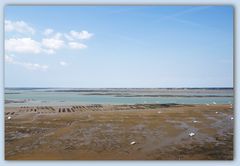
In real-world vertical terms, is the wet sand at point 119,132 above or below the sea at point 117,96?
below

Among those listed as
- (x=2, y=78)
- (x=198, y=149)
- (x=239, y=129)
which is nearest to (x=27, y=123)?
(x=2, y=78)

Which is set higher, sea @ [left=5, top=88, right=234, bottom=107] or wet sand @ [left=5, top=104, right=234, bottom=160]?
sea @ [left=5, top=88, right=234, bottom=107]

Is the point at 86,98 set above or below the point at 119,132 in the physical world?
above

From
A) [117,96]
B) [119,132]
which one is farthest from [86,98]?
[119,132]

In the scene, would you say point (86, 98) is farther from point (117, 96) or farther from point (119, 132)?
point (119, 132)

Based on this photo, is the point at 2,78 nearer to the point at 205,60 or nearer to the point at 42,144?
the point at 42,144
